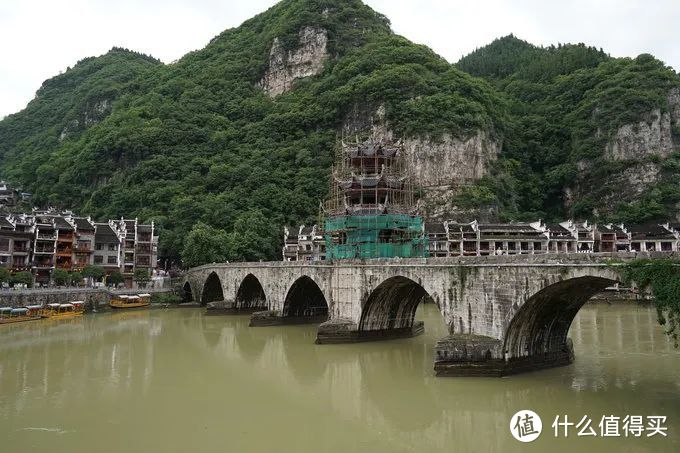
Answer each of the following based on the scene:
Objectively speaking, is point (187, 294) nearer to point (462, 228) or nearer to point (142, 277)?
point (142, 277)

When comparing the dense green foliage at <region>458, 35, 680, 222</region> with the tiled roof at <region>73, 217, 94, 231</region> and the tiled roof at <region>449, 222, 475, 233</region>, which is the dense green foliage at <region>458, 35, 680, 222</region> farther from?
the tiled roof at <region>73, 217, 94, 231</region>

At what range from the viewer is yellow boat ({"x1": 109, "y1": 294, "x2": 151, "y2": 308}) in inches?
1969

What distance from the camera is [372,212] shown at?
34906mm

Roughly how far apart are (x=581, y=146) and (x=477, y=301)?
81783 mm

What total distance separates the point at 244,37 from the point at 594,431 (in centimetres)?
13338

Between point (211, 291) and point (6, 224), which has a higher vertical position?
point (6, 224)

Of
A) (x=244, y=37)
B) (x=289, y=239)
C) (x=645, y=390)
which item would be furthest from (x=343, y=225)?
(x=244, y=37)

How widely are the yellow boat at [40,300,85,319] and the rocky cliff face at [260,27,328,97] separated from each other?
77.7 m

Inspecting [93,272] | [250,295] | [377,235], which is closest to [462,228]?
[250,295]

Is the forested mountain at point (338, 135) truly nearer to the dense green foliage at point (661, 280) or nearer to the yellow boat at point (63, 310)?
the yellow boat at point (63, 310)

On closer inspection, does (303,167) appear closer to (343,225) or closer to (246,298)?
(246,298)

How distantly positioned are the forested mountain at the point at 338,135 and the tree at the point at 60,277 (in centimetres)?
1722

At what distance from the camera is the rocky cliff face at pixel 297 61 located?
113 metres

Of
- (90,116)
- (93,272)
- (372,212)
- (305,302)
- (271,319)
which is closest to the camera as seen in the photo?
(372,212)
